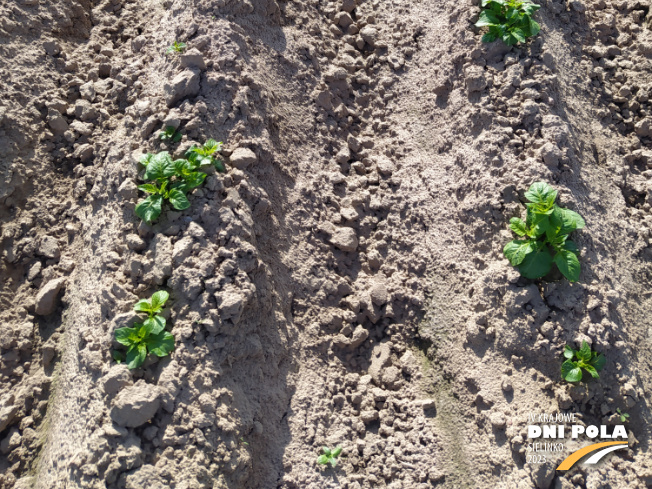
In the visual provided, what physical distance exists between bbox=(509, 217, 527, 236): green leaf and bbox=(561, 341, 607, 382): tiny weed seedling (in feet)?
2.18

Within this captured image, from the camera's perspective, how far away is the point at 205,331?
262 cm

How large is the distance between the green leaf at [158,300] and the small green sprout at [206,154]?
742mm

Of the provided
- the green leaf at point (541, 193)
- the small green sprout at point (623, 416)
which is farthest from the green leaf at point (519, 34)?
the small green sprout at point (623, 416)

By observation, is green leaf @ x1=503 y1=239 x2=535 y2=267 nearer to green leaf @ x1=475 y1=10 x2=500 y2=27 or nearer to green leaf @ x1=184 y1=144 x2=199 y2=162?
green leaf @ x1=475 y1=10 x2=500 y2=27

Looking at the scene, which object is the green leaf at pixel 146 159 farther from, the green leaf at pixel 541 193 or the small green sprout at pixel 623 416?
the small green sprout at pixel 623 416

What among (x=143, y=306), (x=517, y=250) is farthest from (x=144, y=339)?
(x=517, y=250)

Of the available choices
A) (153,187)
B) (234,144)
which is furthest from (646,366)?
(153,187)

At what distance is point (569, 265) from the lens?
8.94ft

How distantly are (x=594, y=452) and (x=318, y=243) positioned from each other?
1.89m

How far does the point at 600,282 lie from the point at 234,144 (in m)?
2.26

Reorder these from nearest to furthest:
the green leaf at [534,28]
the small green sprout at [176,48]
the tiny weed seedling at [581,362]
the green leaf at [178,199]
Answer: the tiny weed seedling at [581,362] < the green leaf at [178,199] < the small green sprout at [176,48] < the green leaf at [534,28]

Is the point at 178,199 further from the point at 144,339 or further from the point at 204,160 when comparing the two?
the point at 144,339

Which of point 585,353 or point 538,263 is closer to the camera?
point 585,353

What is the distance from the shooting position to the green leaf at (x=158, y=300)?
2605mm
